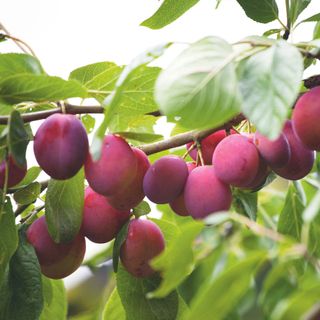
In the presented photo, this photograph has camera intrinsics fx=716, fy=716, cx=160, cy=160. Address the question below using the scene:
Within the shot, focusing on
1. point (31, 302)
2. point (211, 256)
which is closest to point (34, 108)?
point (31, 302)

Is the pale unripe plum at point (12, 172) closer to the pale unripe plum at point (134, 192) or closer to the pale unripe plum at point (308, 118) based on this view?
the pale unripe plum at point (134, 192)

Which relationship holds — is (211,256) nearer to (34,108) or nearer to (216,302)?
(216,302)

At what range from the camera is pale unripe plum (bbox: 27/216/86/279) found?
0.70m

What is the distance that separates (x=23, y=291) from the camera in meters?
0.68

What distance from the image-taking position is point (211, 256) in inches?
16.1

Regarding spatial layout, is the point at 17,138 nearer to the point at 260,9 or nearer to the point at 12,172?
the point at 12,172

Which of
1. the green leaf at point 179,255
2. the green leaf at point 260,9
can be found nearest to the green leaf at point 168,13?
the green leaf at point 260,9

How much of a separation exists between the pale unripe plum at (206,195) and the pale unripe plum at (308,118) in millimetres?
95

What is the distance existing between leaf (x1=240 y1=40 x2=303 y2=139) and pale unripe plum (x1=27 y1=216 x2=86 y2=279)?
0.96 feet

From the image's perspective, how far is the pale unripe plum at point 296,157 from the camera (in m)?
0.63

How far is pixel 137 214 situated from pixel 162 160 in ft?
0.30

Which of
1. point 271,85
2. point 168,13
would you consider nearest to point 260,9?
point 168,13

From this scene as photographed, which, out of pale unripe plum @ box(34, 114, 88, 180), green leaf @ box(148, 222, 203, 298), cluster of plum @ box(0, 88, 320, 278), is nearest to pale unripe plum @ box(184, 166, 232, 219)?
cluster of plum @ box(0, 88, 320, 278)

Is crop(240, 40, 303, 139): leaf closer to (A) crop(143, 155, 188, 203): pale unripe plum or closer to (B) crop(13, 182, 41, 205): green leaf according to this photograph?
(A) crop(143, 155, 188, 203): pale unripe plum
